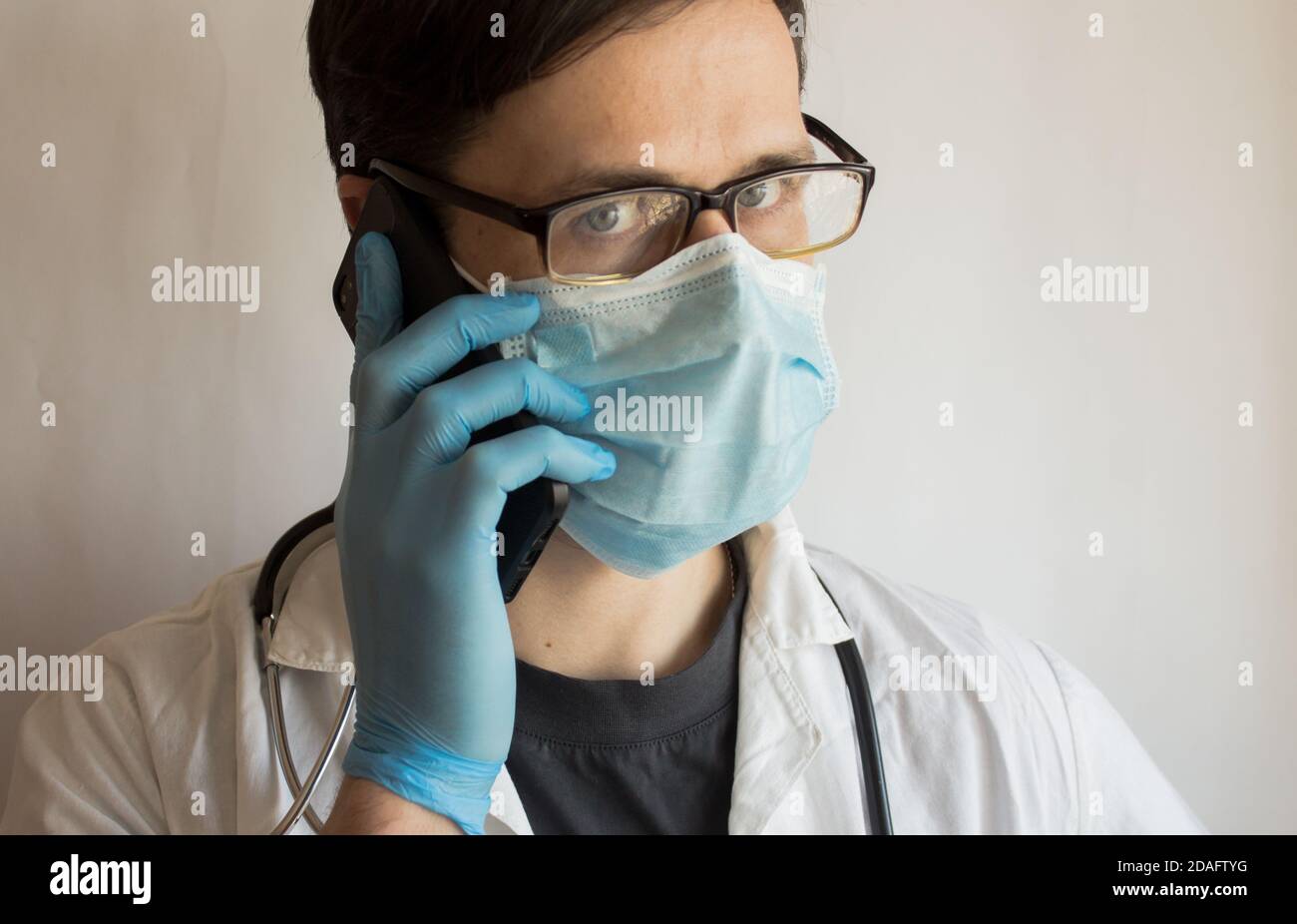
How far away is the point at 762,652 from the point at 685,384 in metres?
0.38

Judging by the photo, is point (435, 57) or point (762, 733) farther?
point (762, 733)

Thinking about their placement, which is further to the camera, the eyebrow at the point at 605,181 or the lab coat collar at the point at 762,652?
the lab coat collar at the point at 762,652

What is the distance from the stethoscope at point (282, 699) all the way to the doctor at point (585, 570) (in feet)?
0.06

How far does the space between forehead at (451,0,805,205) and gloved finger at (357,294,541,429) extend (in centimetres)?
11

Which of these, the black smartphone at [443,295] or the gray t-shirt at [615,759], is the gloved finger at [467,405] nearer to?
the black smartphone at [443,295]

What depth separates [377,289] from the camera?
3.88ft

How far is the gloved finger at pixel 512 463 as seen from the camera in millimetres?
1050

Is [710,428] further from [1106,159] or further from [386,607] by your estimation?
[1106,159]

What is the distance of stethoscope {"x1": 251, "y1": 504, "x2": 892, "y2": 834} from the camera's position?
1.16 meters

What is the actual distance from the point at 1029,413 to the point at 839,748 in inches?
26.0

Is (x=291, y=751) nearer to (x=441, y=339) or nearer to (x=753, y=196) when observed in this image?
(x=441, y=339)

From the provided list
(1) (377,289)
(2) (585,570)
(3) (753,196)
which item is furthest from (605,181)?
(2) (585,570)

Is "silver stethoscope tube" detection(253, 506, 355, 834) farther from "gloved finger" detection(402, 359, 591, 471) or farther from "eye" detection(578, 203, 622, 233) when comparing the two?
"eye" detection(578, 203, 622, 233)

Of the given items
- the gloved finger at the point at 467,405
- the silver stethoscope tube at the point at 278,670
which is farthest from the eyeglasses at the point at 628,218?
the silver stethoscope tube at the point at 278,670
